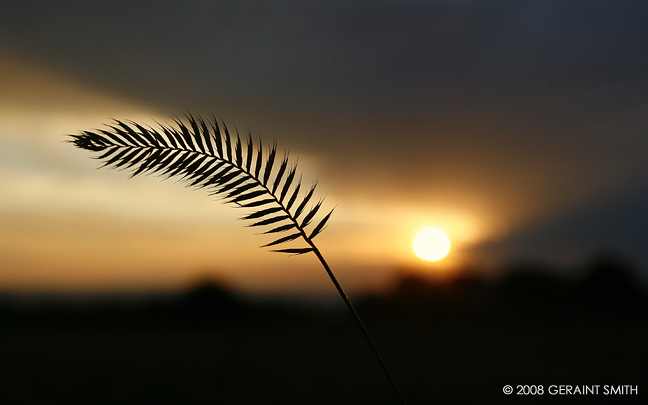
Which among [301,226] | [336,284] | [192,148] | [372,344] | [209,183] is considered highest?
[192,148]

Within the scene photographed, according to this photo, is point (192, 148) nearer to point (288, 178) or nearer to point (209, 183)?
point (209, 183)

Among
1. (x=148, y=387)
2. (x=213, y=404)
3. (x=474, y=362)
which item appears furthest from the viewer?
(x=148, y=387)

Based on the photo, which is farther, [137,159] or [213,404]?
[213,404]

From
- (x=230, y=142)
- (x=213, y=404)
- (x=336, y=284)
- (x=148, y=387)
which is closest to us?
(x=336, y=284)

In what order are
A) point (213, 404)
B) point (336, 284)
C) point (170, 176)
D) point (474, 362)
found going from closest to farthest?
point (336, 284) < point (170, 176) < point (213, 404) < point (474, 362)

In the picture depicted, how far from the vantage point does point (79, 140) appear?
1295 mm

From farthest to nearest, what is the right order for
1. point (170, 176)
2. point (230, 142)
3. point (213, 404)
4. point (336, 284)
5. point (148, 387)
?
1. point (148, 387)
2. point (213, 404)
3. point (230, 142)
4. point (170, 176)
5. point (336, 284)

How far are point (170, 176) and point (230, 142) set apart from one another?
0.69 feet

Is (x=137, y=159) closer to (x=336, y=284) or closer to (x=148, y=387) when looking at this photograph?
(x=336, y=284)

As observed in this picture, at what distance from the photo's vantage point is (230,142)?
136 cm

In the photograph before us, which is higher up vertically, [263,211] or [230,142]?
[230,142]

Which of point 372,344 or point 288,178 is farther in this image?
point 288,178

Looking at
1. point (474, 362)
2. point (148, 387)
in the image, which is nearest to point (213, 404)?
point (148, 387)

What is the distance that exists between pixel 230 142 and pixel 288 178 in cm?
21
